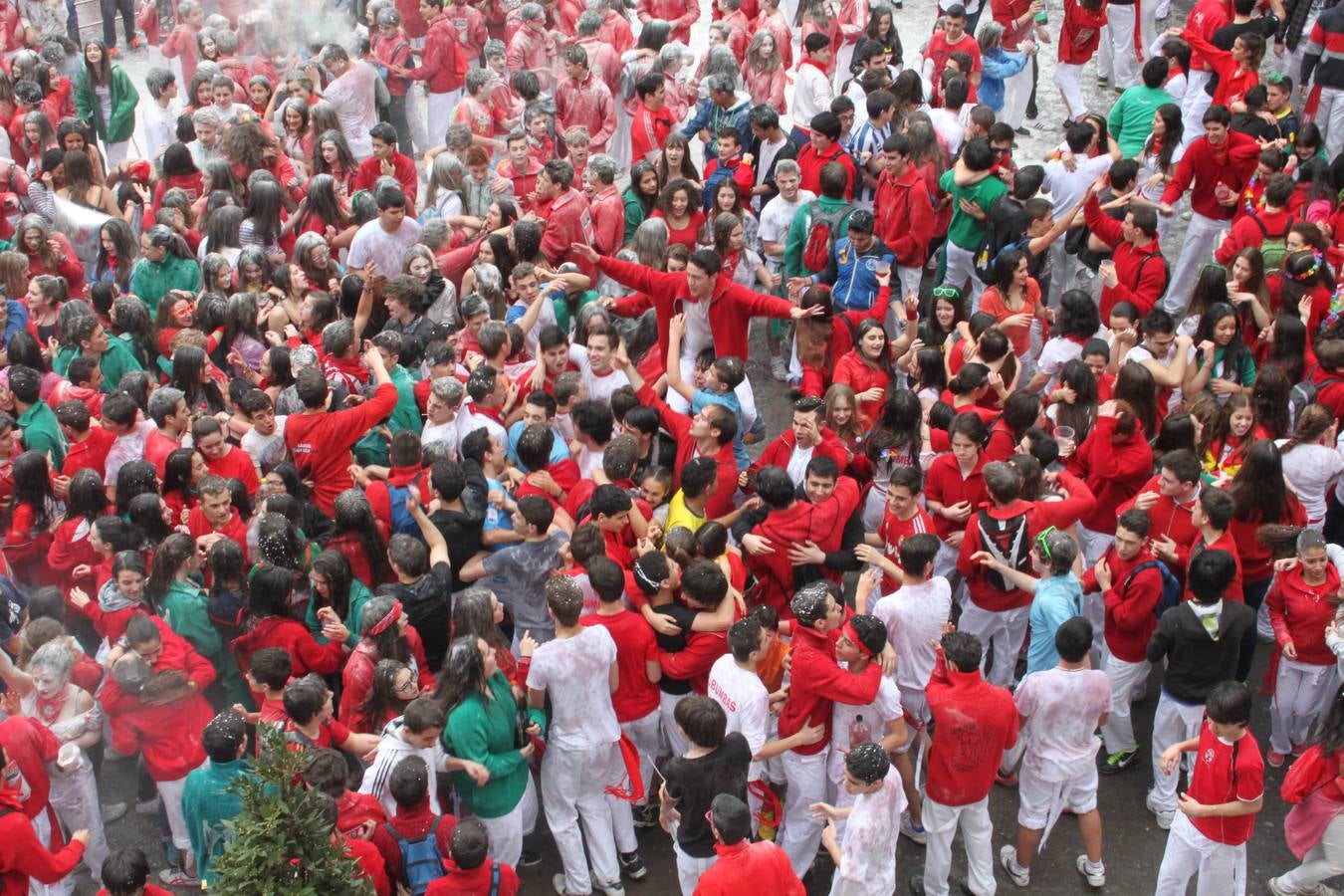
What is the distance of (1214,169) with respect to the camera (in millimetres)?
10711

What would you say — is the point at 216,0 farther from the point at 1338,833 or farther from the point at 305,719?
the point at 1338,833

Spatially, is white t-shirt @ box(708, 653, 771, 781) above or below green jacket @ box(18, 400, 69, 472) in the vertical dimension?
below

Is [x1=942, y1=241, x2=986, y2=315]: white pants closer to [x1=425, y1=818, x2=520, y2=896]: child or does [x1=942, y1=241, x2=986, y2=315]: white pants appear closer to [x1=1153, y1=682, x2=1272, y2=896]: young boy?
[x1=1153, y1=682, x2=1272, y2=896]: young boy

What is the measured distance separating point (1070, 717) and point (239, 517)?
4230 mm

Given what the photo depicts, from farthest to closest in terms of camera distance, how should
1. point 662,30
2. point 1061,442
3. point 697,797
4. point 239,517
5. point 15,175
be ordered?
point 662,30 < point 15,175 < point 1061,442 < point 239,517 < point 697,797

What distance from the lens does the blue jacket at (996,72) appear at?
12789 mm

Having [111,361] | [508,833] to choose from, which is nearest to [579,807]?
[508,833]

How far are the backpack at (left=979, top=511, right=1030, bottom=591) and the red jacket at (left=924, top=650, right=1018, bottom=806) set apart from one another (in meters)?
0.95

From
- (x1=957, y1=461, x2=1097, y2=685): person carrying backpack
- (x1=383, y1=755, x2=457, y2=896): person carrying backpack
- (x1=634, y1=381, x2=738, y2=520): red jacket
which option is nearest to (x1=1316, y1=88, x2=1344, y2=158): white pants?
(x1=957, y1=461, x2=1097, y2=685): person carrying backpack

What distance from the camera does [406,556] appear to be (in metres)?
6.80

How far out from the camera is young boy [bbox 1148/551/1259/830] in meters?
6.84

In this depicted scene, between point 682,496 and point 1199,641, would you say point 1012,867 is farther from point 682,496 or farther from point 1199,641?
point 682,496

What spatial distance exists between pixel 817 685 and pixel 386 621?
6.34ft

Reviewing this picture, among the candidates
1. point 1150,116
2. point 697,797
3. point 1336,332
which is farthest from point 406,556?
point 1150,116
